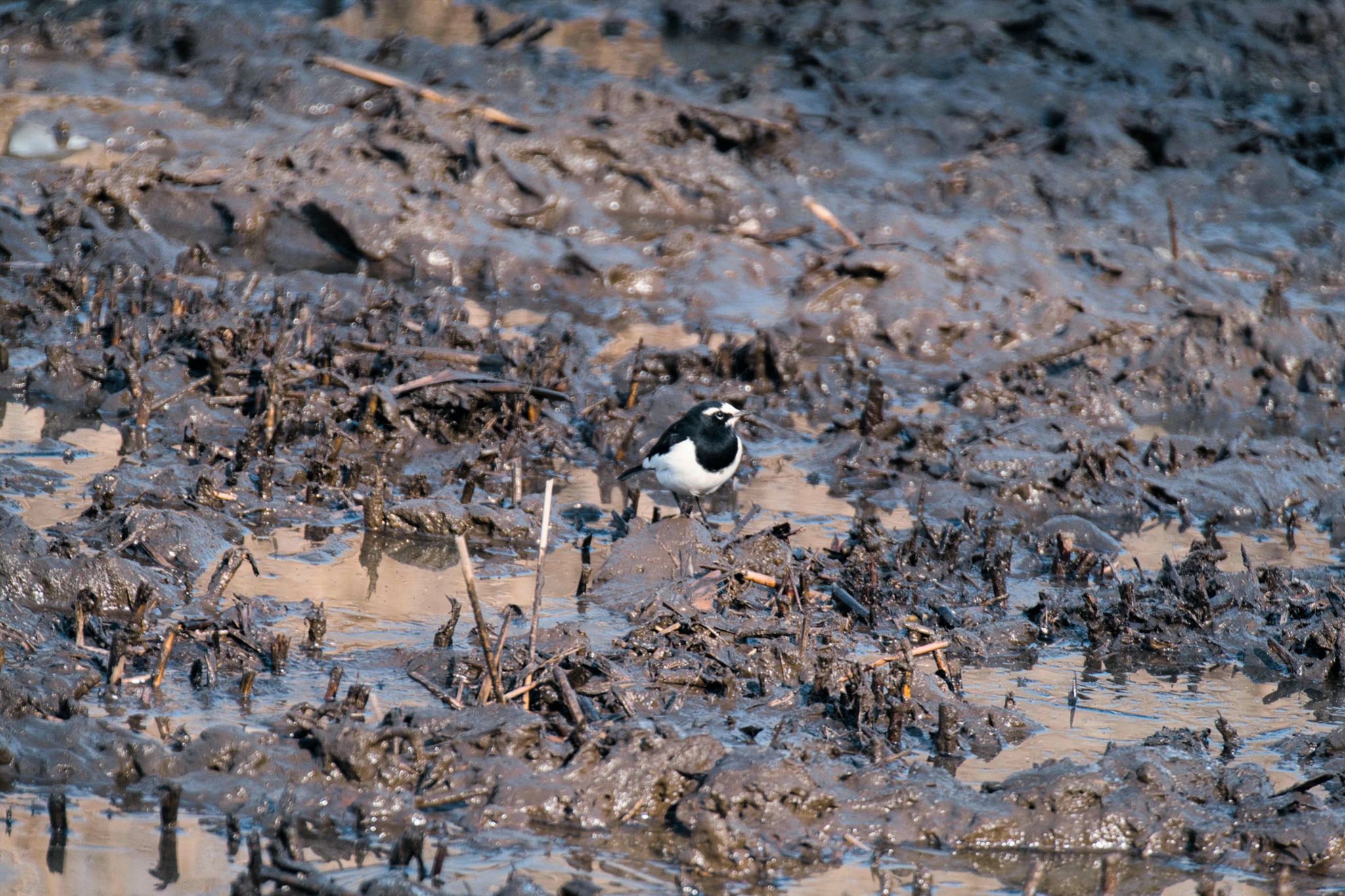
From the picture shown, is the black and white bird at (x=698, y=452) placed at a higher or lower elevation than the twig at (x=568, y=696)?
lower

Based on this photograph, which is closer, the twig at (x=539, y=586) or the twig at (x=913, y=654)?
the twig at (x=539, y=586)

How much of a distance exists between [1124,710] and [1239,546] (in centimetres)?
264

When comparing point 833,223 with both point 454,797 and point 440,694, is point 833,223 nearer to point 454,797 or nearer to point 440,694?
point 440,694

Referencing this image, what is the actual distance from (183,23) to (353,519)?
10.4 meters

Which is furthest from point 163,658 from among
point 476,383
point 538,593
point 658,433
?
point 658,433

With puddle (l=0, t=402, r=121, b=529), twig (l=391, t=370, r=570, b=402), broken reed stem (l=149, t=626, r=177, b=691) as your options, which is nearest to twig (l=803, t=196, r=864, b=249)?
twig (l=391, t=370, r=570, b=402)

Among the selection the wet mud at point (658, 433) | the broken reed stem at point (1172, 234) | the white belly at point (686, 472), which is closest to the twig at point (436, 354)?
the wet mud at point (658, 433)

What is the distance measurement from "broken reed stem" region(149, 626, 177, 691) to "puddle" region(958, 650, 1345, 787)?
3029 mm

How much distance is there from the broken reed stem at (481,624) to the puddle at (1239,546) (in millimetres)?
4114

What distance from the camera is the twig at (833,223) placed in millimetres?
11891

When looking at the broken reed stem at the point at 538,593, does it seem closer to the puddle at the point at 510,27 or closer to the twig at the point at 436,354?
A: the twig at the point at 436,354

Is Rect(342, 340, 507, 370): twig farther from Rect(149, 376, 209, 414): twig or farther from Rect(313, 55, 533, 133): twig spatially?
Rect(313, 55, 533, 133): twig

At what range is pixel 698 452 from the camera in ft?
26.4

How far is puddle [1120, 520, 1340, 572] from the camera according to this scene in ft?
27.1
